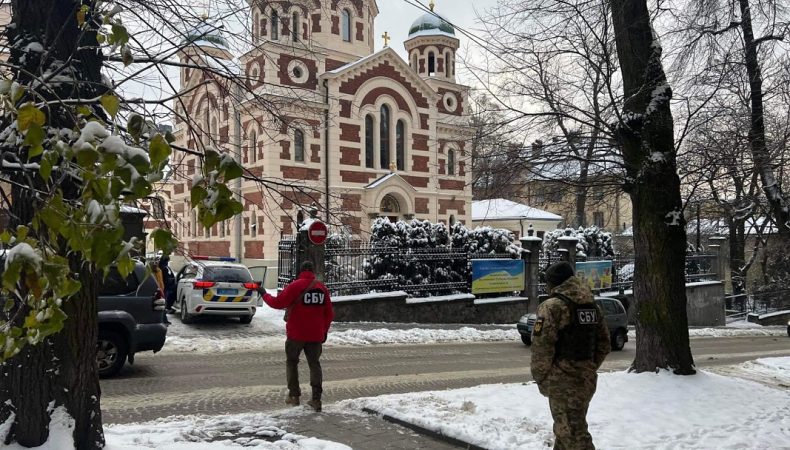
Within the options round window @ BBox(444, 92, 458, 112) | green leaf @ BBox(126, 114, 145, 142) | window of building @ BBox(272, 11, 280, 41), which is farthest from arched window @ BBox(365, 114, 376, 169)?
green leaf @ BBox(126, 114, 145, 142)

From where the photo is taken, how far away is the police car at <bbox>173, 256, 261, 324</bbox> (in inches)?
628

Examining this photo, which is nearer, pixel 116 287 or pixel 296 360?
pixel 296 360

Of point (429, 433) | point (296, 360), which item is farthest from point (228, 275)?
point (429, 433)

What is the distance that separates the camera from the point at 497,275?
22453 mm

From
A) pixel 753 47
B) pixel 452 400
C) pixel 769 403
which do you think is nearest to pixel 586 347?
pixel 452 400

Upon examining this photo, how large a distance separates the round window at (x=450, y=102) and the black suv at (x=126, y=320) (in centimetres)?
3459

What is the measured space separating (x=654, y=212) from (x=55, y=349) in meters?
7.79

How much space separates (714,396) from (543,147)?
4384 mm

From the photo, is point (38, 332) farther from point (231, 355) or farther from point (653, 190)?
point (231, 355)

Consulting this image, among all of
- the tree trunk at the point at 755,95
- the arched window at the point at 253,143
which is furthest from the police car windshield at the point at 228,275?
the tree trunk at the point at 755,95

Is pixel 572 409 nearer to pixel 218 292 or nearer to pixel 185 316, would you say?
pixel 218 292

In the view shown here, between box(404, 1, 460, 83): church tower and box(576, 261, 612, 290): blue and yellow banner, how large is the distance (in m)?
21.5

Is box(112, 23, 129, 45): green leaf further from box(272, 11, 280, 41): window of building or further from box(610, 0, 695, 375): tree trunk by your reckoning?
box(610, 0, 695, 375): tree trunk

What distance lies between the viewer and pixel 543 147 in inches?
392
